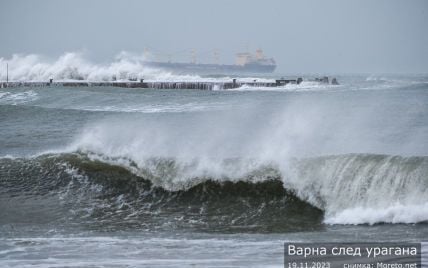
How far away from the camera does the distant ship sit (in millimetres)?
148250

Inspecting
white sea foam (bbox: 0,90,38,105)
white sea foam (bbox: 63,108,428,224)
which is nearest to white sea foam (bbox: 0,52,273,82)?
white sea foam (bbox: 0,90,38,105)

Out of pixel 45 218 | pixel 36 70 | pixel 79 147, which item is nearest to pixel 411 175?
pixel 45 218

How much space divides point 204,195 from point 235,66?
148392mm

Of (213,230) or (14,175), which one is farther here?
(14,175)

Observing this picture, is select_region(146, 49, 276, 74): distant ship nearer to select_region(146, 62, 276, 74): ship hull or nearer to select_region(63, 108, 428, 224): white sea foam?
select_region(146, 62, 276, 74): ship hull

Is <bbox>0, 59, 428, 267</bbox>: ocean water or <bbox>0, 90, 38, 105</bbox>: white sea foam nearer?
<bbox>0, 59, 428, 267</bbox>: ocean water

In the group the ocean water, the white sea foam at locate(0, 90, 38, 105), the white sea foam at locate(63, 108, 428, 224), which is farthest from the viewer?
the white sea foam at locate(0, 90, 38, 105)

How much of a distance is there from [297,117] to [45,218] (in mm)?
11504

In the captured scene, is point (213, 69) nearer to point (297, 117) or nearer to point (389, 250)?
point (297, 117)

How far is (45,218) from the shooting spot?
10.3 m
